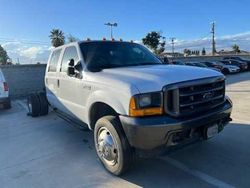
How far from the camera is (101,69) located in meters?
4.93

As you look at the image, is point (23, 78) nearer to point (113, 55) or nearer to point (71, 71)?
point (71, 71)

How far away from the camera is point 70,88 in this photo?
568 centimetres

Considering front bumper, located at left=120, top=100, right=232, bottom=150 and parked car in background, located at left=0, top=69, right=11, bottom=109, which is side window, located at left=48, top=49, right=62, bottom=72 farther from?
parked car in background, located at left=0, top=69, right=11, bottom=109

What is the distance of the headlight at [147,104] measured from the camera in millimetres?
3732

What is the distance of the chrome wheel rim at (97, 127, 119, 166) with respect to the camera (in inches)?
167

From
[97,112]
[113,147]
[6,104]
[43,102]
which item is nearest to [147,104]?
[113,147]

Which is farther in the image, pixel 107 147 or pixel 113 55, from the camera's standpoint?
pixel 113 55

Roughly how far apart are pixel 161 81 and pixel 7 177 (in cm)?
289

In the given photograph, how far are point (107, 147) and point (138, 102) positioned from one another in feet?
3.41

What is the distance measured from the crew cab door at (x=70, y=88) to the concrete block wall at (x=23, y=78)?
10.0 metres

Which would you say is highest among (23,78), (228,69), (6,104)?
(23,78)

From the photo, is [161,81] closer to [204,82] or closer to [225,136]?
[204,82]

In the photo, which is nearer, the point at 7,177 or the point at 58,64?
the point at 7,177

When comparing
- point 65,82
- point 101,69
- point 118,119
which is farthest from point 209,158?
point 65,82
